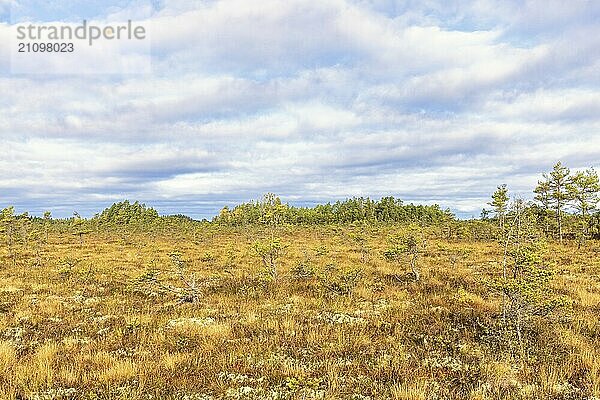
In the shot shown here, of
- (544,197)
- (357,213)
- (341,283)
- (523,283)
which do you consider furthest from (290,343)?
(357,213)

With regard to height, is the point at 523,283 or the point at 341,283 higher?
the point at 523,283

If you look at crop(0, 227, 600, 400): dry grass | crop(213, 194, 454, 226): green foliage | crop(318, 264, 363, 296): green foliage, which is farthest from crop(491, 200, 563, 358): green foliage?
crop(213, 194, 454, 226): green foliage

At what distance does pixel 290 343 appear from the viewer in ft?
31.7

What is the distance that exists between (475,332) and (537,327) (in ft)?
6.16

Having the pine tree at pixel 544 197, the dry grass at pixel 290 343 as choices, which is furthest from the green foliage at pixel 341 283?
the pine tree at pixel 544 197

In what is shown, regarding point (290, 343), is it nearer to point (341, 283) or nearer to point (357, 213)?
point (341, 283)

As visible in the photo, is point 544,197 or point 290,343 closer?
point 290,343

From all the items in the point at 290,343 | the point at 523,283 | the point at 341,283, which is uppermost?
the point at 523,283

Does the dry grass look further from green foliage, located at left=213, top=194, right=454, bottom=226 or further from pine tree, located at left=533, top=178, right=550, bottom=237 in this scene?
green foliage, located at left=213, top=194, right=454, bottom=226

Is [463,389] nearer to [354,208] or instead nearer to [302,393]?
[302,393]

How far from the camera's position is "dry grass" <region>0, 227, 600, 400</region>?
7.22m

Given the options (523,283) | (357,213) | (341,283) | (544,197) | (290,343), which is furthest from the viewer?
(357,213)

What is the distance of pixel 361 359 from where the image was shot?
28.3ft

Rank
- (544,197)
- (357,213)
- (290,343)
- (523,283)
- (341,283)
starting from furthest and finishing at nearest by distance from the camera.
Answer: (357,213)
(544,197)
(341,283)
(290,343)
(523,283)
